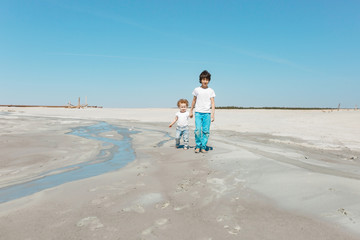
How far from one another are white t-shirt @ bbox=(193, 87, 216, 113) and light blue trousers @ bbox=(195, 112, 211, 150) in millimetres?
128

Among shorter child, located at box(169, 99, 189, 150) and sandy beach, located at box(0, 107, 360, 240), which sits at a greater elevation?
shorter child, located at box(169, 99, 189, 150)

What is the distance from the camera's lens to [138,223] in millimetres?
1854

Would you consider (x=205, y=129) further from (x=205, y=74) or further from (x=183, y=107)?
(x=205, y=74)

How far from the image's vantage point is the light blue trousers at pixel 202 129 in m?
5.54

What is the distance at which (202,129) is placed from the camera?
5797mm

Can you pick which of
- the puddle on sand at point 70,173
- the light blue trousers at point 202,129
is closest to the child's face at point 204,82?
the light blue trousers at point 202,129

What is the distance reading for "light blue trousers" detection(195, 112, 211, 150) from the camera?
18.2ft

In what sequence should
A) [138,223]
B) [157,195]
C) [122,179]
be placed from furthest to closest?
[122,179]
[157,195]
[138,223]

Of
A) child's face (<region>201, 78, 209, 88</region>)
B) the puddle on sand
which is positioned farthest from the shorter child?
the puddle on sand

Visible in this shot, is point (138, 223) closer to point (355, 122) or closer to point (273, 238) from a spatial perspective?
point (273, 238)

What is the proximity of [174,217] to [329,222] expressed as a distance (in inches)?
48.0

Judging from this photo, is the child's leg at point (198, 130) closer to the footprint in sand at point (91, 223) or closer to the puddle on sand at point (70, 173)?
the puddle on sand at point (70, 173)

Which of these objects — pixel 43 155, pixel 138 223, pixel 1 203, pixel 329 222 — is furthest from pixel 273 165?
pixel 43 155

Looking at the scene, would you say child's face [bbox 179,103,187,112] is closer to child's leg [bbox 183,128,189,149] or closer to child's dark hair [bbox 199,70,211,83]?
child's leg [bbox 183,128,189,149]
